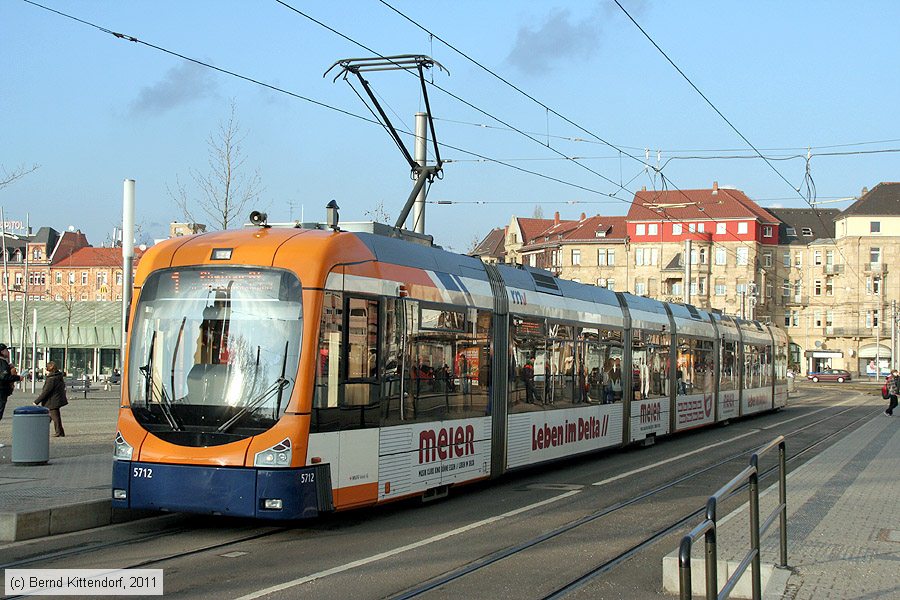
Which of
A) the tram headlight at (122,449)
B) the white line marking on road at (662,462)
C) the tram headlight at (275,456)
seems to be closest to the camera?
the tram headlight at (275,456)

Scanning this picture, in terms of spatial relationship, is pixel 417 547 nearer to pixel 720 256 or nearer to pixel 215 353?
pixel 215 353

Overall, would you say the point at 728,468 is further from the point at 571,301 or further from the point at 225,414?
the point at 225,414

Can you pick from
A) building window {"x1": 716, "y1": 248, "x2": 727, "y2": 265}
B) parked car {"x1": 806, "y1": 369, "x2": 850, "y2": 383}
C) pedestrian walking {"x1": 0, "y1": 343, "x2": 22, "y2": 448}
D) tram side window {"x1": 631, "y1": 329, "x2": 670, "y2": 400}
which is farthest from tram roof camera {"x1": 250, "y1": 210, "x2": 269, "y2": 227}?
building window {"x1": 716, "y1": 248, "x2": 727, "y2": 265}

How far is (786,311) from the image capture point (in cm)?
10944

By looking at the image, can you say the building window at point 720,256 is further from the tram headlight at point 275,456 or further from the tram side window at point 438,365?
the tram headlight at point 275,456

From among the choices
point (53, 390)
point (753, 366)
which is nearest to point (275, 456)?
point (53, 390)

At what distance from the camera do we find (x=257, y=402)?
10.5 metres

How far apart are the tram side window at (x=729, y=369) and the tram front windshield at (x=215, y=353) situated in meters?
20.9

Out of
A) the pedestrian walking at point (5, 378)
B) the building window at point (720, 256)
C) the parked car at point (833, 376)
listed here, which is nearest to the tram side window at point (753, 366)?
the pedestrian walking at point (5, 378)

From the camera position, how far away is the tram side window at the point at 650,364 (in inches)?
851

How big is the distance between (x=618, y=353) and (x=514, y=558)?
10982 millimetres

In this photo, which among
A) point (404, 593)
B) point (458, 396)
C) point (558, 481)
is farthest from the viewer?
point (558, 481)

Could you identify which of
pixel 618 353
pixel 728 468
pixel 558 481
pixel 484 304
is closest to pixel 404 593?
pixel 484 304

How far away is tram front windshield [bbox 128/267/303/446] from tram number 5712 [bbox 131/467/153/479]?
363 millimetres
